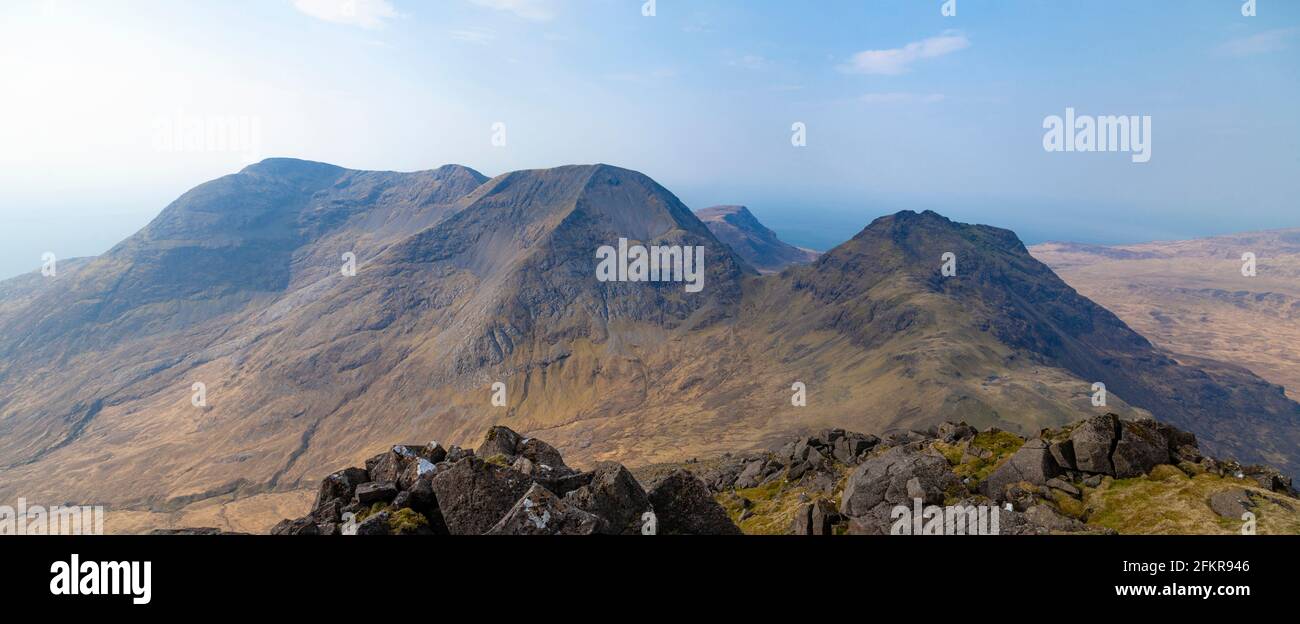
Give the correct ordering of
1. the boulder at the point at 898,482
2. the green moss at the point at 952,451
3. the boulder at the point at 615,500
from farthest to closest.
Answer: the green moss at the point at 952,451, the boulder at the point at 898,482, the boulder at the point at 615,500

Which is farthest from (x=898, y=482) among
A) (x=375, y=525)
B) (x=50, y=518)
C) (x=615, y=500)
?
(x=50, y=518)

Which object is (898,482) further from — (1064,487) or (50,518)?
(50,518)

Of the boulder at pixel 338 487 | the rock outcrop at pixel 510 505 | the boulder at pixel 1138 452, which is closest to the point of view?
the rock outcrop at pixel 510 505

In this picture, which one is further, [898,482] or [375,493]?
[898,482]

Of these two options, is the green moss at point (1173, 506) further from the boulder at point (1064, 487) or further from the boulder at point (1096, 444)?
the boulder at point (1096, 444)

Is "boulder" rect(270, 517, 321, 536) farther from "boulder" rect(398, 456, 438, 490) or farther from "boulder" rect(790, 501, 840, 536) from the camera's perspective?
"boulder" rect(790, 501, 840, 536)

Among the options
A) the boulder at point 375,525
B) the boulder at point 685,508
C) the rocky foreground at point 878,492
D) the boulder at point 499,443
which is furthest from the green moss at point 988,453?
the boulder at point 375,525
